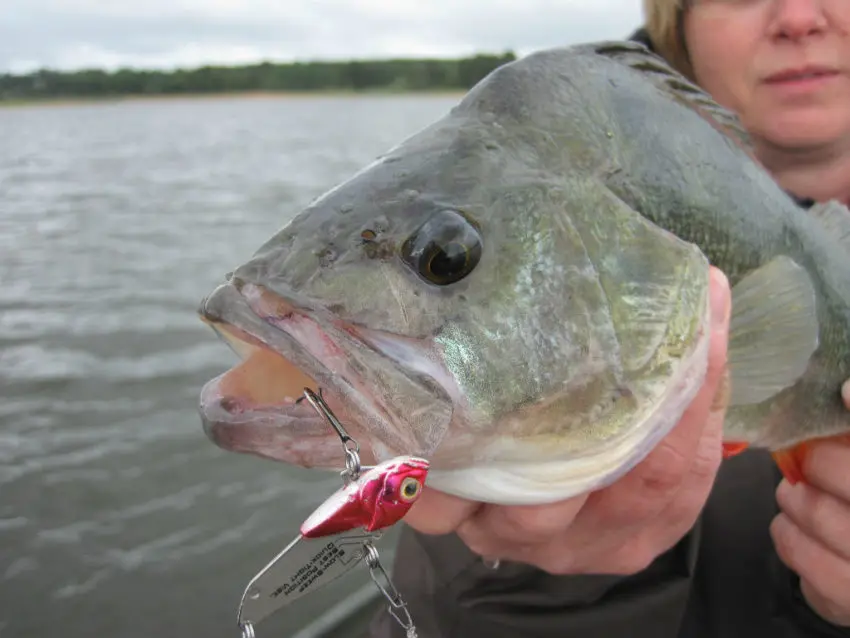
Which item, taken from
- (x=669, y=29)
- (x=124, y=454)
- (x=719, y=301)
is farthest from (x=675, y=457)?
(x=124, y=454)

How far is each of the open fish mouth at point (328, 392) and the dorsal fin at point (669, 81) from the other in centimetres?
91

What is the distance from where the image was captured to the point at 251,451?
114 cm

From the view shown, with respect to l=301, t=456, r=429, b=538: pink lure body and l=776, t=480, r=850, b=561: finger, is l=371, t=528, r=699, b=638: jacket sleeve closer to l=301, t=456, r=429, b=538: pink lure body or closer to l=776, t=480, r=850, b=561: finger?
l=776, t=480, r=850, b=561: finger

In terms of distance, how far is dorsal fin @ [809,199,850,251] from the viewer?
6.07 ft

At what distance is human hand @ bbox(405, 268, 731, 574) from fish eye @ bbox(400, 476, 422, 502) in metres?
0.44

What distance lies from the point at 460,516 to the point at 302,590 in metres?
0.46

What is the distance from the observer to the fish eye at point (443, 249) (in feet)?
3.95

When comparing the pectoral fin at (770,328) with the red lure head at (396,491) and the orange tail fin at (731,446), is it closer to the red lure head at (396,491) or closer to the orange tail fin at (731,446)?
the orange tail fin at (731,446)

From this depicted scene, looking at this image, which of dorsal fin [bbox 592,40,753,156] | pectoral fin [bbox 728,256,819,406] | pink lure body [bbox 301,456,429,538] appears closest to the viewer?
pink lure body [bbox 301,456,429,538]

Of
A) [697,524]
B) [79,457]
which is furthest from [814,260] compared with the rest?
[79,457]

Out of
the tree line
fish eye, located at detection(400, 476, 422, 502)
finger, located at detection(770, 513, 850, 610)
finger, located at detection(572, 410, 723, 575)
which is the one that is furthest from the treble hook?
the tree line

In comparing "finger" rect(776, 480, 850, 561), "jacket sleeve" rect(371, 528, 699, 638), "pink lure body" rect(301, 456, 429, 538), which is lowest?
"jacket sleeve" rect(371, 528, 699, 638)

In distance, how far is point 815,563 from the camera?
77.0 inches

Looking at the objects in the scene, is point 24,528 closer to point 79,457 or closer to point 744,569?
point 79,457
